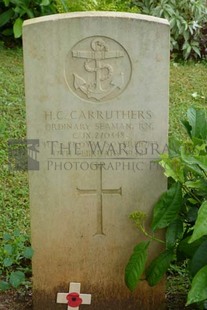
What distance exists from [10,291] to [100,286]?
57 cm

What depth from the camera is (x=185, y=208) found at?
3.36 meters

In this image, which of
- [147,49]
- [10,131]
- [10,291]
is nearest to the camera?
[147,49]

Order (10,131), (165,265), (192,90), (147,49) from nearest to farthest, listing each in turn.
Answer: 1. (147,49)
2. (165,265)
3. (10,131)
4. (192,90)

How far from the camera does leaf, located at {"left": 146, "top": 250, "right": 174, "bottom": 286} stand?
11.1 feet

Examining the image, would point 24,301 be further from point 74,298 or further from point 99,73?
point 99,73

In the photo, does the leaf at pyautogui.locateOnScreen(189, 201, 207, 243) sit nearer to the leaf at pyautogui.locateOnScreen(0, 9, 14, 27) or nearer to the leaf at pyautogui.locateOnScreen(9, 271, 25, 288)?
the leaf at pyautogui.locateOnScreen(9, 271, 25, 288)

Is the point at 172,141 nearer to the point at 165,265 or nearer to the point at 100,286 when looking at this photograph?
the point at 165,265

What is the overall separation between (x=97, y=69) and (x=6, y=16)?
493cm

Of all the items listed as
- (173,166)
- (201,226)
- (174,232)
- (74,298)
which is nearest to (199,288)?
(201,226)

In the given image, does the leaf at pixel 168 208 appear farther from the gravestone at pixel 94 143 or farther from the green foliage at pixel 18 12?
the green foliage at pixel 18 12

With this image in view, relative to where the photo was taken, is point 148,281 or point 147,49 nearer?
point 147,49

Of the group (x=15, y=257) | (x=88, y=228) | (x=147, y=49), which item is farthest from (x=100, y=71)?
(x=15, y=257)

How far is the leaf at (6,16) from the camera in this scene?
25.8 feet

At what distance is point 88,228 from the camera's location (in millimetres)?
3484
